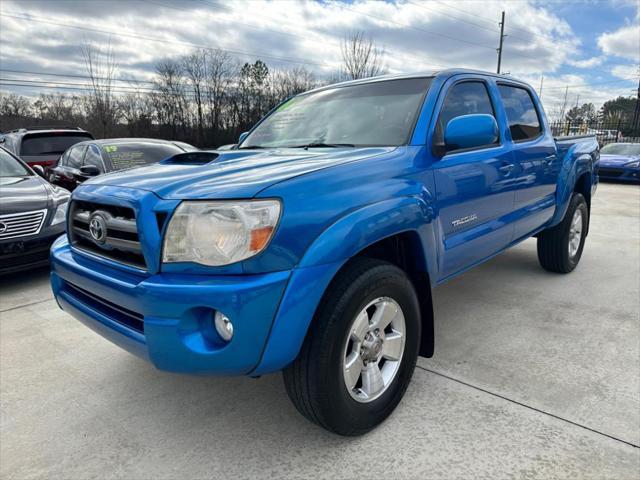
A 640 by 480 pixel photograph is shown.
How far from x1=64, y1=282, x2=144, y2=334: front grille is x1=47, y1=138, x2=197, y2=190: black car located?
4.13 meters

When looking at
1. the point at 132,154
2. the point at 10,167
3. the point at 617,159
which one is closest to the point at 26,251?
the point at 10,167

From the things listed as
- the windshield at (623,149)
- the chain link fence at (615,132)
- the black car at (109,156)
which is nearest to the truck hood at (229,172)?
the black car at (109,156)

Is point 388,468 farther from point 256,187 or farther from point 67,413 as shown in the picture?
point 67,413

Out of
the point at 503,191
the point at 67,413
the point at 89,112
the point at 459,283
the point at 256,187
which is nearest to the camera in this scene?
the point at 256,187

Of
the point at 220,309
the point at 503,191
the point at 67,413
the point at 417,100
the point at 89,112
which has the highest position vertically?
the point at 89,112

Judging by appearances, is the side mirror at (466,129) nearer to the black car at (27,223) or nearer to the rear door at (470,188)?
the rear door at (470,188)

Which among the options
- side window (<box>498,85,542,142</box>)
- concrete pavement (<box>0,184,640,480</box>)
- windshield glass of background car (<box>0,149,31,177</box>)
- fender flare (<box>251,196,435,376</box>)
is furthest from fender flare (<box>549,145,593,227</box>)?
windshield glass of background car (<box>0,149,31,177</box>)

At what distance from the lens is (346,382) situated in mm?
1990

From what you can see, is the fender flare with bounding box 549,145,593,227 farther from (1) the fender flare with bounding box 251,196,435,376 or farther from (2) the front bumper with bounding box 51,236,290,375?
(2) the front bumper with bounding box 51,236,290,375

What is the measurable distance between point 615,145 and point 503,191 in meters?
14.5

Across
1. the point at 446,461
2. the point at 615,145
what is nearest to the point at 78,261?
the point at 446,461

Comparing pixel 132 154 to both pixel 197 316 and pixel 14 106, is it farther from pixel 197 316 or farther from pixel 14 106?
pixel 14 106

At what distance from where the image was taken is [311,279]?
1759 millimetres

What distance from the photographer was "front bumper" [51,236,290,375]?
65.3 inches
